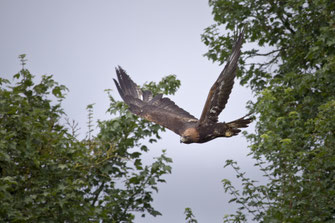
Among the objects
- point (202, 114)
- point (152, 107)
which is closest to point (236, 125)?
point (202, 114)

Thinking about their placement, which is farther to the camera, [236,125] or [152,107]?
[152,107]

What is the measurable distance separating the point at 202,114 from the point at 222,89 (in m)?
0.61

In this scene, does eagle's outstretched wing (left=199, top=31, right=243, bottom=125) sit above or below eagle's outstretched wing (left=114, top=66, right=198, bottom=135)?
below

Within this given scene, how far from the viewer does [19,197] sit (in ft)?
24.0

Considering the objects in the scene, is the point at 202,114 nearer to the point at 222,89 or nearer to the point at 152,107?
the point at 222,89

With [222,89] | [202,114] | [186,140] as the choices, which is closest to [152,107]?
[186,140]

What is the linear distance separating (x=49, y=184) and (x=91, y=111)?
2450mm

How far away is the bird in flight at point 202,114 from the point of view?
7820mm

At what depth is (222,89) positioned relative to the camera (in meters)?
7.89

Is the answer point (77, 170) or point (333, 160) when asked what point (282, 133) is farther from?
point (77, 170)

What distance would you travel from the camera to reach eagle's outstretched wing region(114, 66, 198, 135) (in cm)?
970

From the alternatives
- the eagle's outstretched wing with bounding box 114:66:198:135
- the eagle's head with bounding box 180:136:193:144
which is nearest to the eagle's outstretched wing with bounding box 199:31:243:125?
the eagle's head with bounding box 180:136:193:144

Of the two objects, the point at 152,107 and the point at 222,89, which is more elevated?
the point at 152,107

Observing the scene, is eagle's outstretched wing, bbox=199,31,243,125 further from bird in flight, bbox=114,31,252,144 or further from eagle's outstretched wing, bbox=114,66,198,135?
eagle's outstretched wing, bbox=114,66,198,135
